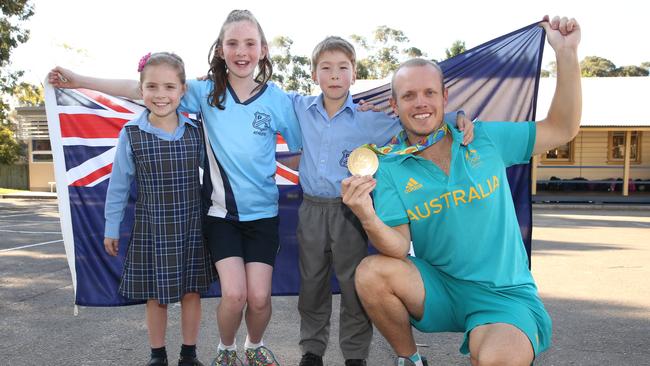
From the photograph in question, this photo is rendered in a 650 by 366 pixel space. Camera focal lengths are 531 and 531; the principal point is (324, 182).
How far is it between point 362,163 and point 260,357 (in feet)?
5.23

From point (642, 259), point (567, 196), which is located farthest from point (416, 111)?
point (567, 196)

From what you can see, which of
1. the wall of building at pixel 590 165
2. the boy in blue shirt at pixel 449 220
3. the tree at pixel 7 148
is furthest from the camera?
the tree at pixel 7 148

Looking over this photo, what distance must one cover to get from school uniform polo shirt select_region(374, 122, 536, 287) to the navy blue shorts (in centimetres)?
85

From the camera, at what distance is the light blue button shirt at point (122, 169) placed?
138 inches

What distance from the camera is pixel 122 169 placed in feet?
11.7

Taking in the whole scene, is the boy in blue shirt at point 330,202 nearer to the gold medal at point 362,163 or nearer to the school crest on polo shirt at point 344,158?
the school crest on polo shirt at point 344,158

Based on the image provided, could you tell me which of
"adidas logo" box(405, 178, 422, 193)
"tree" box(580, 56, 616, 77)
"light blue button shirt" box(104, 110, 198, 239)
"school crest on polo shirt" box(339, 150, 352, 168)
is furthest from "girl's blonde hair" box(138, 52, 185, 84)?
"tree" box(580, 56, 616, 77)

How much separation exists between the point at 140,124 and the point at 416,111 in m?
1.80

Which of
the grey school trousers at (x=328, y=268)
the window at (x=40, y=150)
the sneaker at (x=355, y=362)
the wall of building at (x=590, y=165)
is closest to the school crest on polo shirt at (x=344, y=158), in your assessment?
the grey school trousers at (x=328, y=268)

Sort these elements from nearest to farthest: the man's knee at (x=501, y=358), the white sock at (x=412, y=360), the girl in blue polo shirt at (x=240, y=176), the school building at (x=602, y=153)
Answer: the man's knee at (x=501, y=358) → the white sock at (x=412, y=360) → the girl in blue polo shirt at (x=240, y=176) → the school building at (x=602, y=153)

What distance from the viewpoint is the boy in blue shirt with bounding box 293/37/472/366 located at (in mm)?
3533

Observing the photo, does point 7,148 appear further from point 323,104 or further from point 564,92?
point 564,92

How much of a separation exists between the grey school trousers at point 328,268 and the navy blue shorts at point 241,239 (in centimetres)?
26

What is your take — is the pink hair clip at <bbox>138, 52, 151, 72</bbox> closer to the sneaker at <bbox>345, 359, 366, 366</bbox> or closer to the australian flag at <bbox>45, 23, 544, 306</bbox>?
the australian flag at <bbox>45, 23, 544, 306</bbox>
